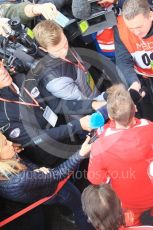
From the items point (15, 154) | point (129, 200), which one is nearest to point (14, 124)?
point (15, 154)

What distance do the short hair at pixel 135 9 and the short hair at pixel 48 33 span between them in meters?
0.47

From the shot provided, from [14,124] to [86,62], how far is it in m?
0.87

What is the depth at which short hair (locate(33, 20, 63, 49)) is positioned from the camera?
2.36m

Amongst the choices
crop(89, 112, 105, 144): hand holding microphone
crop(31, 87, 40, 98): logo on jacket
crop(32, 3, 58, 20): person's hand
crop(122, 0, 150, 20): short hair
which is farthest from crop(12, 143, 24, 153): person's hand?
crop(122, 0, 150, 20): short hair

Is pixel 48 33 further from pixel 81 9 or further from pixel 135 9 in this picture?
pixel 135 9

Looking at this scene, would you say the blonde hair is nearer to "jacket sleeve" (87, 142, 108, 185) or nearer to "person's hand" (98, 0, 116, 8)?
"jacket sleeve" (87, 142, 108, 185)

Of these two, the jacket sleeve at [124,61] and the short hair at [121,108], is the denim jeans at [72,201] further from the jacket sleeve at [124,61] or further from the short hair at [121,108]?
the jacket sleeve at [124,61]

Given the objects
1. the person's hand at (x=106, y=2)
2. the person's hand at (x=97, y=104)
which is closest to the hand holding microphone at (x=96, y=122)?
the person's hand at (x=97, y=104)

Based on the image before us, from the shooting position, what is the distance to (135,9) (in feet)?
7.51

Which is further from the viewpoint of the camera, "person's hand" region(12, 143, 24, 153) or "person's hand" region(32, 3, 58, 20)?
"person's hand" region(32, 3, 58, 20)

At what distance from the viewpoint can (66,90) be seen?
2482mm

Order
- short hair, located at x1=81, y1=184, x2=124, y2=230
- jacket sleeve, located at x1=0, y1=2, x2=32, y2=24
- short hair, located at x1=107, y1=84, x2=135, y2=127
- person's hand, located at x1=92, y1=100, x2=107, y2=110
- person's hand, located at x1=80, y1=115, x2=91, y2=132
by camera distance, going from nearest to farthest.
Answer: short hair, located at x1=81, y1=184, x2=124, y2=230 < short hair, located at x1=107, y1=84, x2=135, y2=127 < person's hand, located at x1=80, y1=115, x2=91, y2=132 < person's hand, located at x1=92, y1=100, x2=107, y2=110 < jacket sleeve, located at x1=0, y1=2, x2=32, y2=24

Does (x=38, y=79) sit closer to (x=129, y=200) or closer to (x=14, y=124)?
(x=14, y=124)

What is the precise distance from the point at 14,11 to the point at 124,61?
2.98 ft
